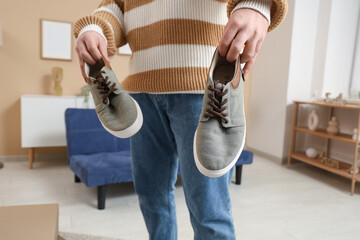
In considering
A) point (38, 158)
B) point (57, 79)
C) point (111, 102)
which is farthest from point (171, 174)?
point (38, 158)

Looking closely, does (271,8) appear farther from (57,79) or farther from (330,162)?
(57,79)

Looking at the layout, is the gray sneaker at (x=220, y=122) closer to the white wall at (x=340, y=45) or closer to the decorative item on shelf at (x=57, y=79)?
the decorative item on shelf at (x=57, y=79)

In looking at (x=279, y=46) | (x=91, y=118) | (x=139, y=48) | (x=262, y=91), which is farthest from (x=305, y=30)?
(x=139, y=48)

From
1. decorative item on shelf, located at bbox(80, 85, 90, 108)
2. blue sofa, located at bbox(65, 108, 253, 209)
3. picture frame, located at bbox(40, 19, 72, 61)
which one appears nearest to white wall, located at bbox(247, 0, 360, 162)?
blue sofa, located at bbox(65, 108, 253, 209)

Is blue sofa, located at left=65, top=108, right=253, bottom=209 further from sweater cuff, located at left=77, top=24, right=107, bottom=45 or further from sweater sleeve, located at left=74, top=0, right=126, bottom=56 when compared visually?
sweater cuff, located at left=77, top=24, right=107, bottom=45

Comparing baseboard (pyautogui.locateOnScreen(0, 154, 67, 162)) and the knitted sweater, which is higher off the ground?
the knitted sweater

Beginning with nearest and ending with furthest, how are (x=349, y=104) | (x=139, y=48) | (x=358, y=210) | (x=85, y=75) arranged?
(x=85, y=75) → (x=139, y=48) → (x=358, y=210) → (x=349, y=104)

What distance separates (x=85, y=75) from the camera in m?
0.71

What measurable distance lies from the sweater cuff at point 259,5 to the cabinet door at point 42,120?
9.18 ft

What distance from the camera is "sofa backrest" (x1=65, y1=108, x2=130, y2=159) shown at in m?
2.56

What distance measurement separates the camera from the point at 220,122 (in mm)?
610

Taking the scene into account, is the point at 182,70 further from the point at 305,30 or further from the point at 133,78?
the point at 305,30

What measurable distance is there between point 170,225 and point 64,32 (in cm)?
303

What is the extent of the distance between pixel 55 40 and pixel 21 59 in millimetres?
421
